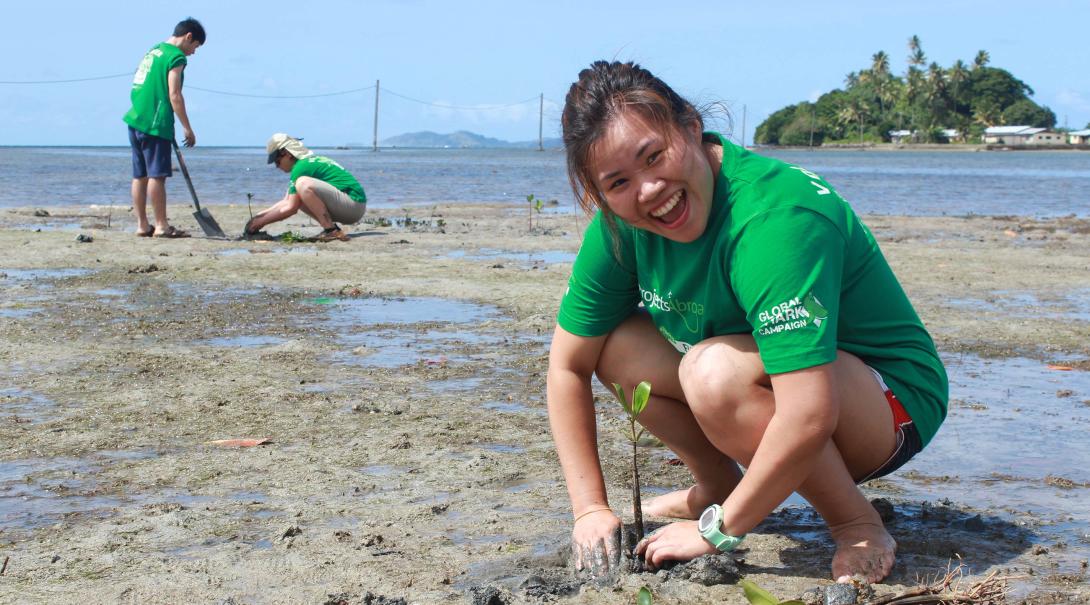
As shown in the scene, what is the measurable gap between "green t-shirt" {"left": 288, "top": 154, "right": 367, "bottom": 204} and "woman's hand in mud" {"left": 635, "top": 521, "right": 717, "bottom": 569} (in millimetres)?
8280

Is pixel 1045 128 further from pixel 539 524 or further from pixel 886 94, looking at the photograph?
pixel 539 524

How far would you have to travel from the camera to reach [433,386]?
447cm

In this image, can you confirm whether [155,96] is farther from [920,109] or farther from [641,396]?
[920,109]

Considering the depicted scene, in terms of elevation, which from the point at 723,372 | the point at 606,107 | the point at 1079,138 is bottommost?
the point at 723,372

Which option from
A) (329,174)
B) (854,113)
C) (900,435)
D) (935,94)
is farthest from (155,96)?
(854,113)

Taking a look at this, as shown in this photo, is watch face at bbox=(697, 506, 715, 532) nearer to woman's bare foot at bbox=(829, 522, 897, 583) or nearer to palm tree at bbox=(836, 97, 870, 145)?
woman's bare foot at bbox=(829, 522, 897, 583)

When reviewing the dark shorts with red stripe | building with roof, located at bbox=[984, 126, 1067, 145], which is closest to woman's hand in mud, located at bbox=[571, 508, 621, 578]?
the dark shorts with red stripe

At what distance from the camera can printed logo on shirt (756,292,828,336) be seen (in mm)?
2205

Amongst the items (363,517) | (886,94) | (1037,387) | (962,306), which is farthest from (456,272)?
(886,94)

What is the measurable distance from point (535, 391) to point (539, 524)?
1.53 m

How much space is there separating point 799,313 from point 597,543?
750 mm

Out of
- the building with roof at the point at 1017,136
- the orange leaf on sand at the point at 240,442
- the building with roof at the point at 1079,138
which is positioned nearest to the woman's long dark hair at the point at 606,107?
the orange leaf on sand at the point at 240,442

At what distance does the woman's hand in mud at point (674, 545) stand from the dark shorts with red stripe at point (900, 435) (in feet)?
1.66

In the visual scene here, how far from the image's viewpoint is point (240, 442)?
3666 millimetres
